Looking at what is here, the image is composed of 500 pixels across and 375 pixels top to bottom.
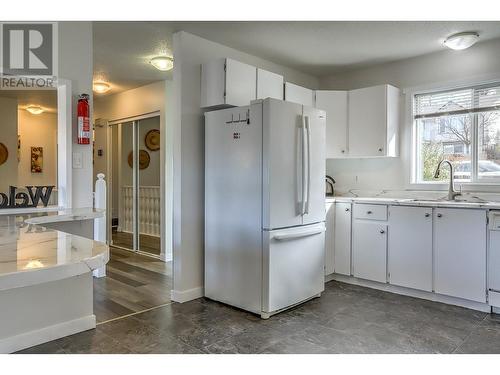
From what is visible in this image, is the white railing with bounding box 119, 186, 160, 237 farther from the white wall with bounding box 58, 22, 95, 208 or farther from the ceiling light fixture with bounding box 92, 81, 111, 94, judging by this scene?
the white wall with bounding box 58, 22, 95, 208

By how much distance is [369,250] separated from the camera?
151 inches

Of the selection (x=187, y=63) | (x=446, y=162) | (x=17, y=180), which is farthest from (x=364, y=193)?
(x=17, y=180)

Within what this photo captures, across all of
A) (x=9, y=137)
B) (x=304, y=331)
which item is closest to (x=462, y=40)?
(x=304, y=331)

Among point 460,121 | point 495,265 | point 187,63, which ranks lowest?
point 495,265

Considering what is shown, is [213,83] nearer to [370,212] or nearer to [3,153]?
[370,212]

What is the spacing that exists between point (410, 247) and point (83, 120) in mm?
3114

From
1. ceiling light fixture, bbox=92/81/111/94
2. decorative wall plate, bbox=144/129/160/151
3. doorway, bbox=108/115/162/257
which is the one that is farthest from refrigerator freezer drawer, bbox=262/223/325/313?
ceiling light fixture, bbox=92/81/111/94

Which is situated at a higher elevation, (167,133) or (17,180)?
(167,133)

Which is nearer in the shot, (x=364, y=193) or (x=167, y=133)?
(x=364, y=193)

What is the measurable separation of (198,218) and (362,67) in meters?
2.68

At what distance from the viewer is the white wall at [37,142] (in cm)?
711

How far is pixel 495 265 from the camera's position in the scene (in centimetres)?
308
